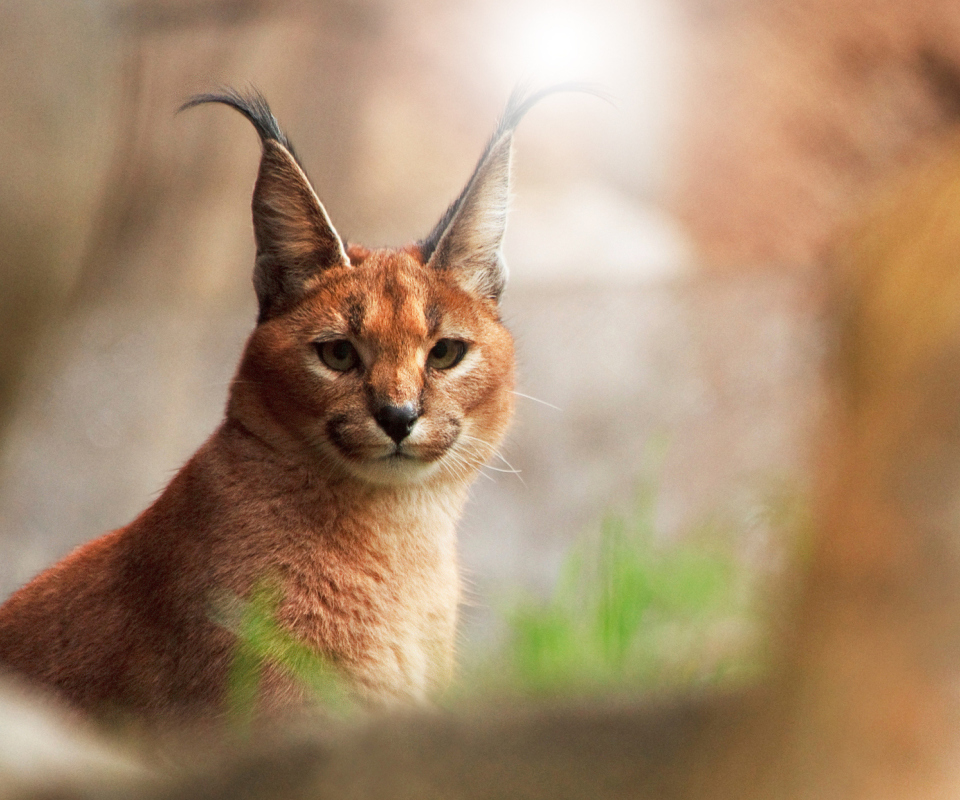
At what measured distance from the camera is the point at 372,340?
304cm

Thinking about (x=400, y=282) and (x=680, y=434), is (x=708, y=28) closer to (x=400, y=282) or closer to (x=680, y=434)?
(x=680, y=434)

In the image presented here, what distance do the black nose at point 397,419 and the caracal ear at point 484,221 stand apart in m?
0.60

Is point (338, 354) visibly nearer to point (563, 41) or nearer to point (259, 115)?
point (259, 115)

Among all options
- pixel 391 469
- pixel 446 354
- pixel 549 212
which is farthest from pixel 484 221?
pixel 549 212

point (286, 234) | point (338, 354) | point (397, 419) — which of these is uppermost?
point (286, 234)

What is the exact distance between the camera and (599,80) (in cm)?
652

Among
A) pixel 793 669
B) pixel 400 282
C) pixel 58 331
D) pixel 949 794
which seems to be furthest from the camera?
pixel 58 331

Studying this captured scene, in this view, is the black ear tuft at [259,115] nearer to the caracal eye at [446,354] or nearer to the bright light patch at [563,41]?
the caracal eye at [446,354]

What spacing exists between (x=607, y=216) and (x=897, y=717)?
5.62 m

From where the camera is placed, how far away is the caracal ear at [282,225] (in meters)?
3.09

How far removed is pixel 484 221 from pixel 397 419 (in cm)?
76

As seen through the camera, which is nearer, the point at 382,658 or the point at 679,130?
the point at 382,658

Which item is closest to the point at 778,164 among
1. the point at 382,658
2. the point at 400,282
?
the point at 400,282

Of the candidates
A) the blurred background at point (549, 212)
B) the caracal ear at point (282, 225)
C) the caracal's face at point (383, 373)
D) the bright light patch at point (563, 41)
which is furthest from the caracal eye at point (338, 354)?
the bright light patch at point (563, 41)
